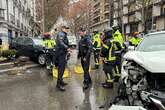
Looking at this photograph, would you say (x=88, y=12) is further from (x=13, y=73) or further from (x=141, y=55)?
(x=141, y=55)

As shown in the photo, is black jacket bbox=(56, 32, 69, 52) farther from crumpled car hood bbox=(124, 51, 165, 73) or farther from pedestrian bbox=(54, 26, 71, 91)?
crumpled car hood bbox=(124, 51, 165, 73)

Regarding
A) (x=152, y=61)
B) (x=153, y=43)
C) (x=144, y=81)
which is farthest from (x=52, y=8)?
Result: (x=152, y=61)

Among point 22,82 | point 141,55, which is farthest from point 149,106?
point 22,82

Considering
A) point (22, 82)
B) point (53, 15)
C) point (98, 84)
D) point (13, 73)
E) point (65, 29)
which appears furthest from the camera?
point (53, 15)

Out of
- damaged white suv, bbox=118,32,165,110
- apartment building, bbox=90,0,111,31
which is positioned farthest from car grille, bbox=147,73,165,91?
apartment building, bbox=90,0,111,31

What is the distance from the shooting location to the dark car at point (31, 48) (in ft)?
59.9

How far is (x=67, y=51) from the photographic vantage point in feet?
32.8

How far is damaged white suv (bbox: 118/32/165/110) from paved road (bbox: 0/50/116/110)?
137 centimetres

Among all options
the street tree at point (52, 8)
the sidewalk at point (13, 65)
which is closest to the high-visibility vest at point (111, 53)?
the sidewalk at point (13, 65)

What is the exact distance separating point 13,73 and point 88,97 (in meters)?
6.38

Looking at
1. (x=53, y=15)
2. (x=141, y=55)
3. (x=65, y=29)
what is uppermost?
(x=53, y=15)

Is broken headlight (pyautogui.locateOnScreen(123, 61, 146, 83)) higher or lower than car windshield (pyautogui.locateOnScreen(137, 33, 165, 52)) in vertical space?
lower

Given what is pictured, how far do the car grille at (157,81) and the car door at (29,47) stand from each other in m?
13.2

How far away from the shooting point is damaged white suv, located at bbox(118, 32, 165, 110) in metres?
5.64
